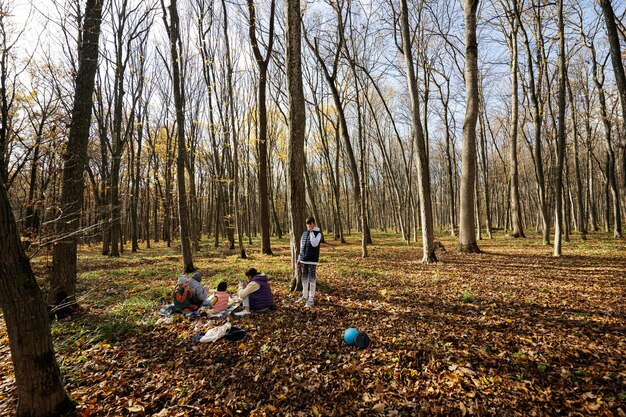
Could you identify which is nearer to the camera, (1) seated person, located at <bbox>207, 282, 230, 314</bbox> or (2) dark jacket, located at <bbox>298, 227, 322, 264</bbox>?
(1) seated person, located at <bbox>207, 282, 230, 314</bbox>

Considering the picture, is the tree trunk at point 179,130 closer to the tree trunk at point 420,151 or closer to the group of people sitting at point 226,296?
the group of people sitting at point 226,296

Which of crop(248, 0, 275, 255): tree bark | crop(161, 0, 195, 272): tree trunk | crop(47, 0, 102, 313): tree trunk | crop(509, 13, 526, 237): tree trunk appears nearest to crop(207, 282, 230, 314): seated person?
crop(47, 0, 102, 313): tree trunk

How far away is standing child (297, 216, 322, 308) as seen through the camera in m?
6.21

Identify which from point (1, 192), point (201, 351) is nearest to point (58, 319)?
point (201, 351)

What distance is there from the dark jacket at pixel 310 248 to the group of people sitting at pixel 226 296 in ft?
3.40

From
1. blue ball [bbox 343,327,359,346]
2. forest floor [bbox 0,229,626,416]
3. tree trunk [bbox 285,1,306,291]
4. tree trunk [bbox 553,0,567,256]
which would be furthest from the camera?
tree trunk [bbox 553,0,567,256]

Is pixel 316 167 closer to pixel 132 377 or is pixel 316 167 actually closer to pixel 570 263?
pixel 570 263

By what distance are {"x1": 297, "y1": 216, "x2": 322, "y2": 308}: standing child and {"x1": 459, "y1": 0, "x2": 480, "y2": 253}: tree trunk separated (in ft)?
29.2

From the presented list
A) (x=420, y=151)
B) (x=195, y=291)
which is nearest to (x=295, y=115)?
(x=195, y=291)

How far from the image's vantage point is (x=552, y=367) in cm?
342

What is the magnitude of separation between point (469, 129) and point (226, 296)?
39.4 ft

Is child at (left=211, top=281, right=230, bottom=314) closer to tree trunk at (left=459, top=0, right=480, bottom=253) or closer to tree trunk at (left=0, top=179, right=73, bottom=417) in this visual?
tree trunk at (left=0, top=179, right=73, bottom=417)

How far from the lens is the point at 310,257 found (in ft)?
20.7

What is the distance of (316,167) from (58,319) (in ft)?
127
